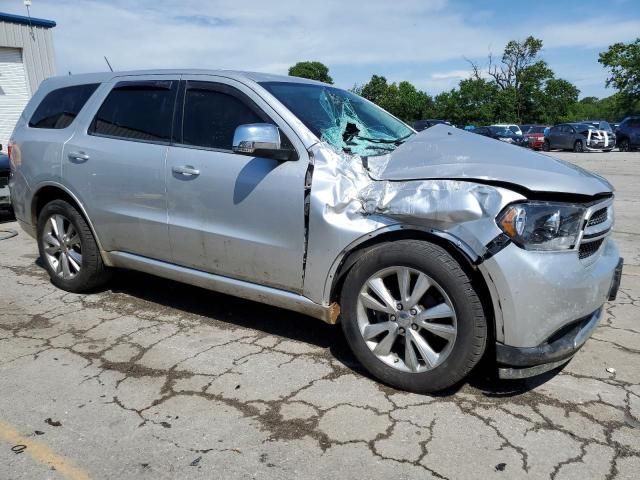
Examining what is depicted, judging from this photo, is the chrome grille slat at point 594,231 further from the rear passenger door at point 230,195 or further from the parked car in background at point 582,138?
the parked car in background at point 582,138

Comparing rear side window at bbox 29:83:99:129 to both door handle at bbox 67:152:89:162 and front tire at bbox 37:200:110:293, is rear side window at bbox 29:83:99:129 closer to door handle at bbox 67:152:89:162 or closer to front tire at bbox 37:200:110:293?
door handle at bbox 67:152:89:162

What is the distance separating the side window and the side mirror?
2.88 ft

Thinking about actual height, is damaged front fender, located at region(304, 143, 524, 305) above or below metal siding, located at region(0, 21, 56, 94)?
below

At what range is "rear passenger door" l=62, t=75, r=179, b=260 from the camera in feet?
13.0

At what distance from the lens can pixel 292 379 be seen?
3303mm

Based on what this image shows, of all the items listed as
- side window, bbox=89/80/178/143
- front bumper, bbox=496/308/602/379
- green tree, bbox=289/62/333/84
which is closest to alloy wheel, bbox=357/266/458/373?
front bumper, bbox=496/308/602/379

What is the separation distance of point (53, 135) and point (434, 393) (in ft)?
→ 12.1

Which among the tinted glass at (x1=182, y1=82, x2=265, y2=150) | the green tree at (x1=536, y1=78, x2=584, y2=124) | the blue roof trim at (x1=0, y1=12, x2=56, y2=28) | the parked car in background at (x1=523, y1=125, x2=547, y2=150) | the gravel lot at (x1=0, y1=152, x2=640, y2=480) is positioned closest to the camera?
the gravel lot at (x1=0, y1=152, x2=640, y2=480)

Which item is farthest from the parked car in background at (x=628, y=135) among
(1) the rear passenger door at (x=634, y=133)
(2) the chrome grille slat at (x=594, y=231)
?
(2) the chrome grille slat at (x=594, y=231)

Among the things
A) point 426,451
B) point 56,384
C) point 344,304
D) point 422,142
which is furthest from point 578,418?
point 56,384

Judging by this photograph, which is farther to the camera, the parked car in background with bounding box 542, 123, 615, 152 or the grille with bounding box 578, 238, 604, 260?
the parked car in background with bounding box 542, 123, 615, 152

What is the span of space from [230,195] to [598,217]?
7.08 ft

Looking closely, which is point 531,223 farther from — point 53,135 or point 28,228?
point 28,228

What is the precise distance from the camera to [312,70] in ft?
269
